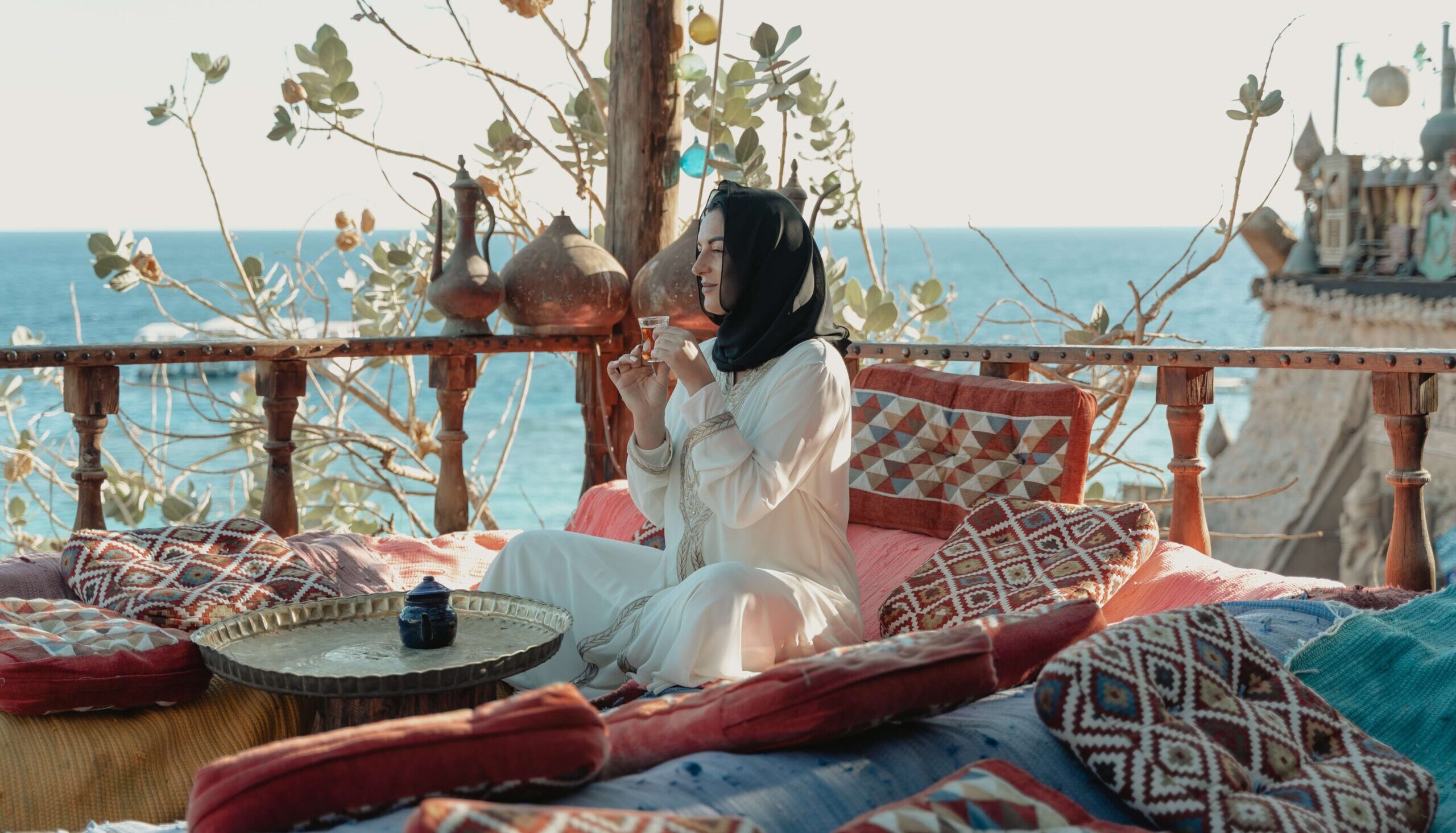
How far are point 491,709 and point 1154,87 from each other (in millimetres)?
40922

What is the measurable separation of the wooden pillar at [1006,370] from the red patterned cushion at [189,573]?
68.0 inches

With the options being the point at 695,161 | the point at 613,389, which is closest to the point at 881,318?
the point at 695,161

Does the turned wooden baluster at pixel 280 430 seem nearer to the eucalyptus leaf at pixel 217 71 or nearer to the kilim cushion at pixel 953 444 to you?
the eucalyptus leaf at pixel 217 71

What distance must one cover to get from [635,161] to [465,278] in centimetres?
71

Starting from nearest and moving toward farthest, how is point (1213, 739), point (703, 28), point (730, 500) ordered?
point (1213, 739) → point (730, 500) → point (703, 28)

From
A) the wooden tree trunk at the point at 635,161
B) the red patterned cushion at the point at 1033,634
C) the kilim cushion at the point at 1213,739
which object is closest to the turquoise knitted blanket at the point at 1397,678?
the kilim cushion at the point at 1213,739

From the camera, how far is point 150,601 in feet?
8.38

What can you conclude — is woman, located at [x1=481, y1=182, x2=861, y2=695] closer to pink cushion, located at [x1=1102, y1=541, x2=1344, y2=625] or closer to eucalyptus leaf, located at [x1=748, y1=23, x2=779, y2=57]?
pink cushion, located at [x1=1102, y1=541, x2=1344, y2=625]

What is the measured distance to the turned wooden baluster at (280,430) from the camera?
137 inches

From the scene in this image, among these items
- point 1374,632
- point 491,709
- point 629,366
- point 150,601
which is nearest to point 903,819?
point 491,709

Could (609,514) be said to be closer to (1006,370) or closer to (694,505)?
(694,505)

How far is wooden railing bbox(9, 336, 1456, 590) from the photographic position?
2.66 metres

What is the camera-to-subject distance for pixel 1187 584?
2551 millimetres

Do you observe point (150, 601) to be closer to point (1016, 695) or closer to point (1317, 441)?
point (1016, 695)
